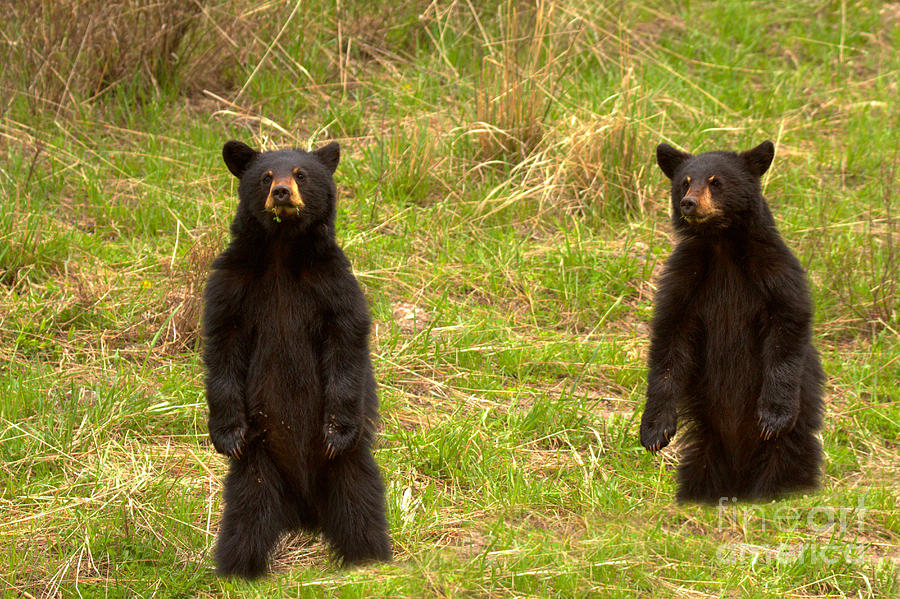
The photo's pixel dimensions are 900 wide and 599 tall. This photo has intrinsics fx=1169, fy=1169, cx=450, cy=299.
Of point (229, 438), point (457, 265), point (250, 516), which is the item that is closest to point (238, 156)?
point (229, 438)

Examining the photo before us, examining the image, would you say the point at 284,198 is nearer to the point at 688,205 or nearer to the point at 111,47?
the point at 688,205

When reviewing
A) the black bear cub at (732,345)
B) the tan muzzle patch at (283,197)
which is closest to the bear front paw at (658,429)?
the black bear cub at (732,345)

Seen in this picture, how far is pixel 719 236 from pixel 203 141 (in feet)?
Result: 15.9

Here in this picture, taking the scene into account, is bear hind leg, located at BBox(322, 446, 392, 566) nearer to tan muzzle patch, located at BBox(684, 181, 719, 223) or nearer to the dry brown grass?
tan muzzle patch, located at BBox(684, 181, 719, 223)

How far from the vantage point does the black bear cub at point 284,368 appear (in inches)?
159

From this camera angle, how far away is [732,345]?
4.16 meters

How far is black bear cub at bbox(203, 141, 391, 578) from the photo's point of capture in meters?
4.04

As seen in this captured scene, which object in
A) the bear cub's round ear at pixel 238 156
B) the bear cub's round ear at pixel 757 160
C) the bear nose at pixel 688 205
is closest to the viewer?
the bear nose at pixel 688 205

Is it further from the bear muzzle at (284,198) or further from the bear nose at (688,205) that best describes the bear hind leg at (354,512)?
the bear nose at (688,205)

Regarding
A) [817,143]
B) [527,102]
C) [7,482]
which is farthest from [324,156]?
[817,143]

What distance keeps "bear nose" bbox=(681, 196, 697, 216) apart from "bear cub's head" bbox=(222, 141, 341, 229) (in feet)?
4.01

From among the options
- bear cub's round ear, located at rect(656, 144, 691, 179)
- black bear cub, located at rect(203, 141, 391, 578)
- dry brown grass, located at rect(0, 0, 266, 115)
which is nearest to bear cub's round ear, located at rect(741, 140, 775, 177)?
bear cub's round ear, located at rect(656, 144, 691, 179)

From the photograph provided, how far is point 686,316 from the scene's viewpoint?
432 centimetres

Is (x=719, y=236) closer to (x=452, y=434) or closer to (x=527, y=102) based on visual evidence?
(x=452, y=434)
